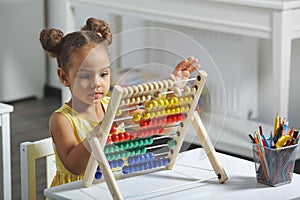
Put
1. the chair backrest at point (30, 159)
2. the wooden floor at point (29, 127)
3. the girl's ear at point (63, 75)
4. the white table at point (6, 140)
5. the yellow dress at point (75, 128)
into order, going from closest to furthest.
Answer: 1. the yellow dress at point (75, 128)
2. the girl's ear at point (63, 75)
3. the chair backrest at point (30, 159)
4. the white table at point (6, 140)
5. the wooden floor at point (29, 127)

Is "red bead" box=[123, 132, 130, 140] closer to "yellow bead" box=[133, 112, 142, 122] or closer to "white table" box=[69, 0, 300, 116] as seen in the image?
"yellow bead" box=[133, 112, 142, 122]

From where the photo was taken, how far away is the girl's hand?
1686mm

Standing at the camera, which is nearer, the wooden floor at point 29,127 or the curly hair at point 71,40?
the curly hair at point 71,40

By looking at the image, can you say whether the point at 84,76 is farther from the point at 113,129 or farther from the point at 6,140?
the point at 6,140

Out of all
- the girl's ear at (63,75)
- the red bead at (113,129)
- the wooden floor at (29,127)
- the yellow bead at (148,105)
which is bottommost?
the wooden floor at (29,127)

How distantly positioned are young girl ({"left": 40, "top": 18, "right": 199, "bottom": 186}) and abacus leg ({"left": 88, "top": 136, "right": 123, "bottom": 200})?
32 millimetres

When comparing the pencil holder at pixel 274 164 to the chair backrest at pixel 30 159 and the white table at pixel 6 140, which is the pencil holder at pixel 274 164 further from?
the white table at pixel 6 140

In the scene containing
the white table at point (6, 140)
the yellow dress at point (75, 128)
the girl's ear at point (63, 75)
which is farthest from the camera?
the white table at point (6, 140)

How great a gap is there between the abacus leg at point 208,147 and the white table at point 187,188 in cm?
2

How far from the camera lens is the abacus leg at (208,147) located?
1.76m

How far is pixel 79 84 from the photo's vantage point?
1.67 m

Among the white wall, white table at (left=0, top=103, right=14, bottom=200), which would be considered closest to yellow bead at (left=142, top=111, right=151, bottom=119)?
white table at (left=0, top=103, right=14, bottom=200)

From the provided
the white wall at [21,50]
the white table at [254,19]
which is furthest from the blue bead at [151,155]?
the white wall at [21,50]

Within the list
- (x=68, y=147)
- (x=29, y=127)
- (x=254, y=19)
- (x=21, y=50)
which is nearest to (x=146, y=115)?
(x=68, y=147)
